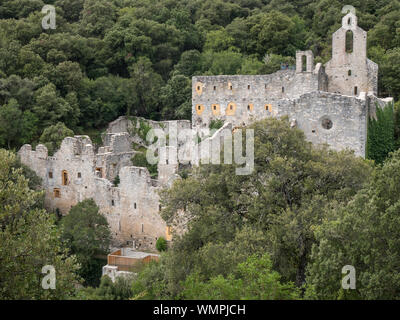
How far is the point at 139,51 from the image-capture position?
54.8 metres

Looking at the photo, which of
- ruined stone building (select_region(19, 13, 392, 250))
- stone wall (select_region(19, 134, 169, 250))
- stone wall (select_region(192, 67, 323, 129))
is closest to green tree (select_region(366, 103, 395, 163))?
ruined stone building (select_region(19, 13, 392, 250))

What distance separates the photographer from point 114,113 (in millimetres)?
49250

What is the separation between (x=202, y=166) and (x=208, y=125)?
21007 mm

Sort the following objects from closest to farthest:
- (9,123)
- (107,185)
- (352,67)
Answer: (107,185) < (352,67) < (9,123)

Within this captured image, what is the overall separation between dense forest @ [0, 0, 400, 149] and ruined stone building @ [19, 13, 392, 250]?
3.64 m

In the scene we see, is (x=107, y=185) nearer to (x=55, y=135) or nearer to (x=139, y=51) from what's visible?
(x=55, y=135)

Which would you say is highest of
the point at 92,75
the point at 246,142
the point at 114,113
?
the point at 92,75

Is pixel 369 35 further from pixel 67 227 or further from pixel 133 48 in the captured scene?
pixel 67 227

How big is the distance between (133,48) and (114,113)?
7.86 m

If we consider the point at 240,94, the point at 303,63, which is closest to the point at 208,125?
the point at 240,94

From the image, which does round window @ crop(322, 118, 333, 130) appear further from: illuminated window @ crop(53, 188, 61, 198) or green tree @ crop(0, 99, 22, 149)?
green tree @ crop(0, 99, 22, 149)
